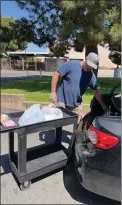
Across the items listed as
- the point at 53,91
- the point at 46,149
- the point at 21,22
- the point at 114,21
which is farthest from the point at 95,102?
the point at 21,22

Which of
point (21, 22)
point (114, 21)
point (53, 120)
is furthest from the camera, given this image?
point (21, 22)

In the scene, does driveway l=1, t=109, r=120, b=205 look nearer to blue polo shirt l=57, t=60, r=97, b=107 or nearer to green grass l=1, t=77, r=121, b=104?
blue polo shirt l=57, t=60, r=97, b=107

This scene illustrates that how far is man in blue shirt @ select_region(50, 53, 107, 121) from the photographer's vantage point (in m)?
3.54

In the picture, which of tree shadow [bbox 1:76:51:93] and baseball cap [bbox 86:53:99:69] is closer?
baseball cap [bbox 86:53:99:69]

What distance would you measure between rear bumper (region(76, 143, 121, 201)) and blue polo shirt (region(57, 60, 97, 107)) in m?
1.26

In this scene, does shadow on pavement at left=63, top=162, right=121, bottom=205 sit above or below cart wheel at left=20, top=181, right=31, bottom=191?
below

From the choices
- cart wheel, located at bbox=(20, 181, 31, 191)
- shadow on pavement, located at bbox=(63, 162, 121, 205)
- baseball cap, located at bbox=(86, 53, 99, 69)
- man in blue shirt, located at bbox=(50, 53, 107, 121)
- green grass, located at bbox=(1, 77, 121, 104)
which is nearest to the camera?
shadow on pavement, located at bbox=(63, 162, 121, 205)

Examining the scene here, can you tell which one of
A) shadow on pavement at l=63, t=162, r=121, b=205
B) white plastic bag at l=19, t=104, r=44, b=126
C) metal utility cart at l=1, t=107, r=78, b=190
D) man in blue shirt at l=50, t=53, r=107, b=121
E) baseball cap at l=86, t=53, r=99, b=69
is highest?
baseball cap at l=86, t=53, r=99, b=69

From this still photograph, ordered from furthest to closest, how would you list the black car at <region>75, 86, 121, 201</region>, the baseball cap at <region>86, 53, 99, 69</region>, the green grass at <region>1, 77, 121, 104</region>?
the green grass at <region>1, 77, 121, 104</region> → the baseball cap at <region>86, 53, 99, 69</region> → the black car at <region>75, 86, 121, 201</region>

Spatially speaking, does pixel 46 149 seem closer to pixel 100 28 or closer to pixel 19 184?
pixel 19 184

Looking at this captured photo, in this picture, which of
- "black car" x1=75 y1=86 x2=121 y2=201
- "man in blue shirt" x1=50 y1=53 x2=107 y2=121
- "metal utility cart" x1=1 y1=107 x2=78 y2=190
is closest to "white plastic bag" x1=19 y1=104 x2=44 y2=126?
"metal utility cart" x1=1 y1=107 x2=78 y2=190

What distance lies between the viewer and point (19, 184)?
10.1ft

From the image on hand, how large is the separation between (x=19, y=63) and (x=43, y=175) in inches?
1263

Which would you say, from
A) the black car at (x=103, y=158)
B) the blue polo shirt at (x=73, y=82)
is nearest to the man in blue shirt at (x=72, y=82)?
the blue polo shirt at (x=73, y=82)
